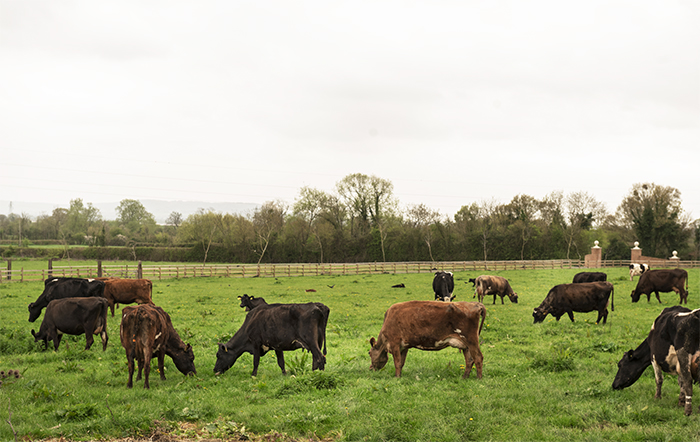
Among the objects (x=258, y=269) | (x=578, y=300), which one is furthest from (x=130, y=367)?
(x=258, y=269)

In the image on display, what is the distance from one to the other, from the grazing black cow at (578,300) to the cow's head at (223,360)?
9.88m

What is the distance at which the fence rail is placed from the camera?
30.7m

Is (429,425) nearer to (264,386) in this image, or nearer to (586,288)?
(264,386)

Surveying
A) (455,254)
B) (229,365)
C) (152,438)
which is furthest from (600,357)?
(455,254)

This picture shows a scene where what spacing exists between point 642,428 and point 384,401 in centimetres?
337

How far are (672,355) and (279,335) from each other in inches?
252

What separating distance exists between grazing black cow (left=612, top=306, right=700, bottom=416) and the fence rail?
92.9 feet

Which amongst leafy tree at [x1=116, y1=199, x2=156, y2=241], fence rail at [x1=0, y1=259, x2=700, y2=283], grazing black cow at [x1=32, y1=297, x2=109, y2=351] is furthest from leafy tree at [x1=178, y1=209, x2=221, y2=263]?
grazing black cow at [x1=32, y1=297, x2=109, y2=351]

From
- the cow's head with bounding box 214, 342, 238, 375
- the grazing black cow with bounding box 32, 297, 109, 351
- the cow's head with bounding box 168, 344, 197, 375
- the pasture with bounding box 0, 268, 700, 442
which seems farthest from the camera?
the grazing black cow with bounding box 32, 297, 109, 351

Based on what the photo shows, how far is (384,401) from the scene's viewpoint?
6910mm

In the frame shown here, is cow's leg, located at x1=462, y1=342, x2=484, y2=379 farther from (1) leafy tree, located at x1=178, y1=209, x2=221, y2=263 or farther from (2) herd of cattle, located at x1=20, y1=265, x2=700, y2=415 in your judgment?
(1) leafy tree, located at x1=178, y1=209, x2=221, y2=263

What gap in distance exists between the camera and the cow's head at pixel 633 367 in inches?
284

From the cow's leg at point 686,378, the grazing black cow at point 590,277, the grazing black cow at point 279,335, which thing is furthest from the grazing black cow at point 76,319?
the grazing black cow at point 590,277

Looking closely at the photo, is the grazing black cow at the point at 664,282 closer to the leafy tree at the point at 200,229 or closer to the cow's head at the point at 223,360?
the cow's head at the point at 223,360
